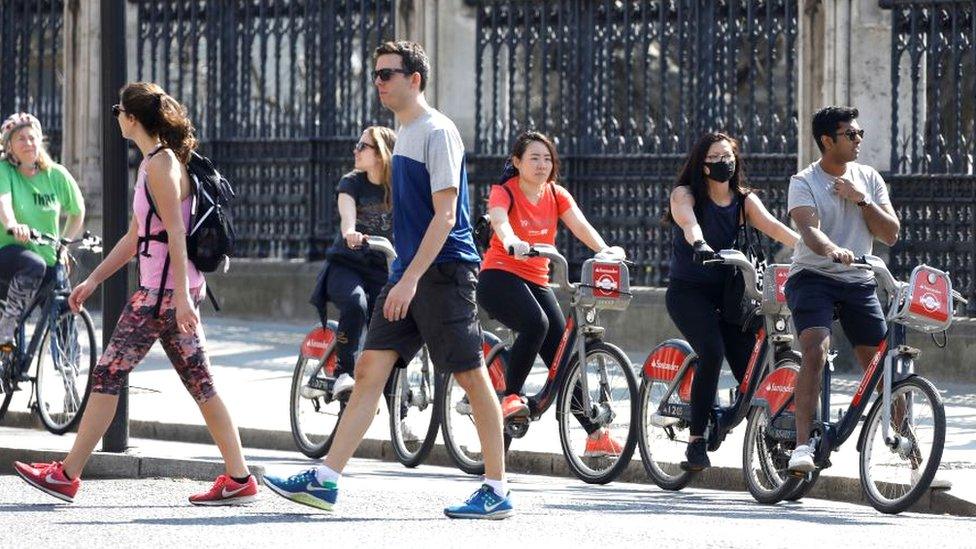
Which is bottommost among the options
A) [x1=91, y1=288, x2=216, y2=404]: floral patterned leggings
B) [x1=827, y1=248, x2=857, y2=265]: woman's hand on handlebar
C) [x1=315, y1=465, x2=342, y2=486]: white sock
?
[x1=315, y1=465, x2=342, y2=486]: white sock

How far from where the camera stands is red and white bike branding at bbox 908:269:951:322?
8734 millimetres

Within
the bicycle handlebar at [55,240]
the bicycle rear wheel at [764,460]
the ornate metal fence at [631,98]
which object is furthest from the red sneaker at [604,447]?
the ornate metal fence at [631,98]

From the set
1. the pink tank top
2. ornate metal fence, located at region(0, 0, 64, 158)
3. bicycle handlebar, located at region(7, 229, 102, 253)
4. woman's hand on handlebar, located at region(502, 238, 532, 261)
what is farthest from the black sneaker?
ornate metal fence, located at region(0, 0, 64, 158)

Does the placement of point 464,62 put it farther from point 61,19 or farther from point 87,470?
point 87,470

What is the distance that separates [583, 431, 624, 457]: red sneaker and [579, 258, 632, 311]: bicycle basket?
575 mm

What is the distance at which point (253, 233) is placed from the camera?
18.3 metres

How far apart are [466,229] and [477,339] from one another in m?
0.41

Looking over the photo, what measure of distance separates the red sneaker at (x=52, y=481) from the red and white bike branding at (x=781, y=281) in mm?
2955

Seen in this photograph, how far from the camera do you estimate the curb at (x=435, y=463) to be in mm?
9031

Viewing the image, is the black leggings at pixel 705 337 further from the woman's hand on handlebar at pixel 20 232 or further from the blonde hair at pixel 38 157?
the blonde hair at pixel 38 157

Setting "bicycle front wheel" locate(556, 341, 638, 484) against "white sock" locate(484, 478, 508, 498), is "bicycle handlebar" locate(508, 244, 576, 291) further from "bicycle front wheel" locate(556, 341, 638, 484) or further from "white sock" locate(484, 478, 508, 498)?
"white sock" locate(484, 478, 508, 498)

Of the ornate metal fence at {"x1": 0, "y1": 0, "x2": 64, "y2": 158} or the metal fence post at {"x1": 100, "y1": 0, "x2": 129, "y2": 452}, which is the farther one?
the ornate metal fence at {"x1": 0, "y1": 0, "x2": 64, "y2": 158}

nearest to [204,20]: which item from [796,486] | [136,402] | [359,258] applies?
[136,402]

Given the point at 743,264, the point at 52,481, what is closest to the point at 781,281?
the point at 743,264
